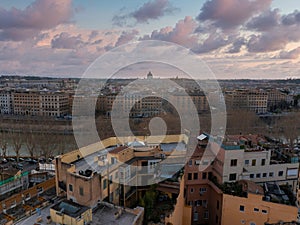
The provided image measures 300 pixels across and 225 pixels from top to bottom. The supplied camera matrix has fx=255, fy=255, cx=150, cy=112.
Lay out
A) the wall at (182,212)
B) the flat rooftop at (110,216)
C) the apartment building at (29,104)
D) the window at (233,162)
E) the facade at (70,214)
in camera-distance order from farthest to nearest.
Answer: the apartment building at (29,104) → the window at (233,162) → the wall at (182,212) → the flat rooftop at (110,216) → the facade at (70,214)

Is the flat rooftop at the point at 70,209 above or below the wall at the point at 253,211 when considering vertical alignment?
above

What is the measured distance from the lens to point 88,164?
404 centimetres

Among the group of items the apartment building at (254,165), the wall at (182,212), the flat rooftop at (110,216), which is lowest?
the wall at (182,212)

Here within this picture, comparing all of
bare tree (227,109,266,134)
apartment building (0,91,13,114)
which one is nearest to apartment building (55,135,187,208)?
bare tree (227,109,266,134)

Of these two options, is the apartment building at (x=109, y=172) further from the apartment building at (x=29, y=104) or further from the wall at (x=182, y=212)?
the apartment building at (x=29, y=104)

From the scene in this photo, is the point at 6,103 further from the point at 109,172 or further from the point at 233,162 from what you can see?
the point at 233,162

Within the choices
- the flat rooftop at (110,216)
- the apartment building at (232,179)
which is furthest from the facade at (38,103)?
the flat rooftop at (110,216)

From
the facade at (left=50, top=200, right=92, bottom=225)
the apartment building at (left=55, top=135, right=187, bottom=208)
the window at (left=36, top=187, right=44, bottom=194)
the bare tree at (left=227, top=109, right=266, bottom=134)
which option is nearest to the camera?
the facade at (left=50, top=200, right=92, bottom=225)

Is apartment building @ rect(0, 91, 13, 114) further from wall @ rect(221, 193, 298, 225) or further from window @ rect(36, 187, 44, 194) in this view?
wall @ rect(221, 193, 298, 225)

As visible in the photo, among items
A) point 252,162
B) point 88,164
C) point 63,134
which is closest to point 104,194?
point 88,164

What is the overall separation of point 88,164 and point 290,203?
3053mm

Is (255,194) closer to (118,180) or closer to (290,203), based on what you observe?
(290,203)

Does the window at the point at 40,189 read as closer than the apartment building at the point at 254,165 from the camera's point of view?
No

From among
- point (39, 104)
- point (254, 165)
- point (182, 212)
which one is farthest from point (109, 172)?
point (39, 104)
